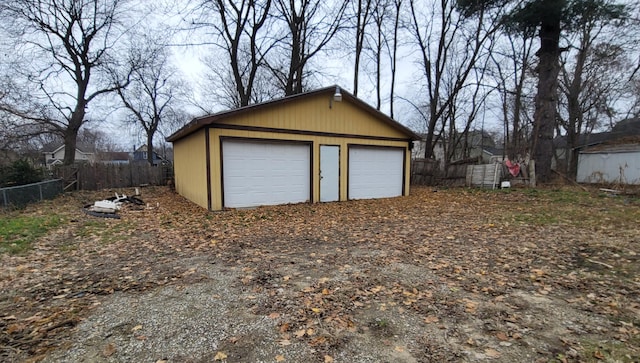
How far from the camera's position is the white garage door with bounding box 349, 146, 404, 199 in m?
10.6

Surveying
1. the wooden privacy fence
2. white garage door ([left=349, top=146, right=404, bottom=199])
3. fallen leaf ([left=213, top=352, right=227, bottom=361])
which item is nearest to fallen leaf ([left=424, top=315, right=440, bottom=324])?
fallen leaf ([left=213, top=352, right=227, bottom=361])

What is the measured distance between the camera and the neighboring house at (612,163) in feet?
47.2

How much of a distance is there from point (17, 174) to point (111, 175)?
4184 mm

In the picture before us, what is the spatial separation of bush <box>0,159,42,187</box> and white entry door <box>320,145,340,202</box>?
1090 centimetres

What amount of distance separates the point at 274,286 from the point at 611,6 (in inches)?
654

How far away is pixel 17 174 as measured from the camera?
10.5m

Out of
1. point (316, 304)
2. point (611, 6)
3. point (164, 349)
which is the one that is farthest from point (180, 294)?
point (611, 6)

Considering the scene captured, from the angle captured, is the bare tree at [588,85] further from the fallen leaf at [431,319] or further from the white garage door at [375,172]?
the fallen leaf at [431,319]

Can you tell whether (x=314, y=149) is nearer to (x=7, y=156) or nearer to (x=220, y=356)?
(x=220, y=356)

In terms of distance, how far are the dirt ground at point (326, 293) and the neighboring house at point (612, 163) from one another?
12017 mm

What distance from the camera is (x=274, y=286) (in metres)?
3.38

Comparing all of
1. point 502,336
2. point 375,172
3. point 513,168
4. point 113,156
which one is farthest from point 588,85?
point 113,156

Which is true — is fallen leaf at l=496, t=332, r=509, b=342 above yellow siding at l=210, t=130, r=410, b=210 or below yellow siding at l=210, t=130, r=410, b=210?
below

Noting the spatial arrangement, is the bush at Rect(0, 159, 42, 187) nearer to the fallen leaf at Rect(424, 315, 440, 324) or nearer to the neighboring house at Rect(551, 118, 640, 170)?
the fallen leaf at Rect(424, 315, 440, 324)
